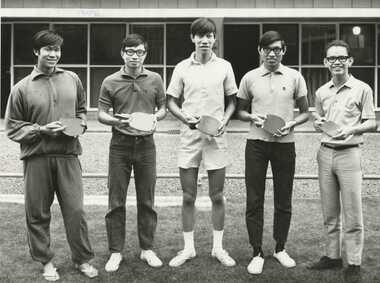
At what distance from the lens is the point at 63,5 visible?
58.4 ft

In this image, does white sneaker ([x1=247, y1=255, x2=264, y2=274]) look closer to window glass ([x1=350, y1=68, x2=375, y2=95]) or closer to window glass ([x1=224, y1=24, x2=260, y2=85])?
window glass ([x1=224, y1=24, x2=260, y2=85])

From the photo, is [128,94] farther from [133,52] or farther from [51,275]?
[51,275]

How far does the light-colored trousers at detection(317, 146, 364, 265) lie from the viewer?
4.98 meters

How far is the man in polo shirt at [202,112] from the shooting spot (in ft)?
17.5

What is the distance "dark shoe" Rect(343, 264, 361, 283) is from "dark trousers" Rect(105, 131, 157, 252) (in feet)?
5.88

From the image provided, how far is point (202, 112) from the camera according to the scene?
5.34 meters

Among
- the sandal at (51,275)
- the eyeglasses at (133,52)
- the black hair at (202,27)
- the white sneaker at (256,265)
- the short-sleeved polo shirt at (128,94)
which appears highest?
the black hair at (202,27)

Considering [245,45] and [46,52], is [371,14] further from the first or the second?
[46,52]

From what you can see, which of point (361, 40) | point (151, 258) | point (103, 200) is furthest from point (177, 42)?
point (151, 258)

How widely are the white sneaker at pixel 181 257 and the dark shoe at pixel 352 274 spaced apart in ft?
4.62

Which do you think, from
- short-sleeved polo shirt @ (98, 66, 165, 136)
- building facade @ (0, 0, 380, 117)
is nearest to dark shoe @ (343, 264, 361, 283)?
short-sleeved polo shirt @ (98, 66, 165, 136)

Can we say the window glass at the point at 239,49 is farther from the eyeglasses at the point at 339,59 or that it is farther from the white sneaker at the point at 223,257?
the eyeglasses at the point at 339,59

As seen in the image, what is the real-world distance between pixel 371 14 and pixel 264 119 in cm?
1284

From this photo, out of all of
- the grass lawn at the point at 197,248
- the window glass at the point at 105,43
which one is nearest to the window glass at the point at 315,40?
the window glass at the point at 105,43
